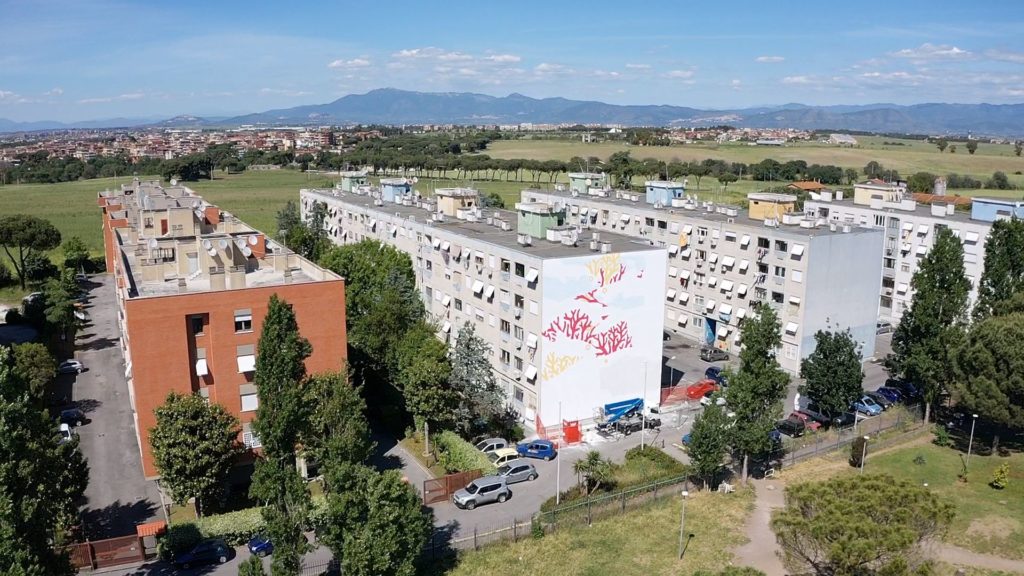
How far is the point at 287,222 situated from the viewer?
8112 cm

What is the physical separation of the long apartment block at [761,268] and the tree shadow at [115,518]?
2882cm

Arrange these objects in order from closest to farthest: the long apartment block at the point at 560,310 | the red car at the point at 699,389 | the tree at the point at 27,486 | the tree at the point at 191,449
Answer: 1. the tree at the point at 27,486
2. the tree at the point at 191,449
3. the long apartment block at the point at 560,310
4. the red car at the point at 699,389

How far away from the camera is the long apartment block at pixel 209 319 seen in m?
32.2

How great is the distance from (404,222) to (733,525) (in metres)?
35.1

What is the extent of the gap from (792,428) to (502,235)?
2136cm

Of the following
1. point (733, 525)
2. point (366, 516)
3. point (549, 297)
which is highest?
point (549, 297)

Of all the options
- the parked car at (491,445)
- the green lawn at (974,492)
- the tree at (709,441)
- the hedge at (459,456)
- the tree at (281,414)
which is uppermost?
the tree at (281,414)

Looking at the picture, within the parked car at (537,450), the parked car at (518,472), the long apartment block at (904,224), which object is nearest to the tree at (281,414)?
the parked car at (518,472)

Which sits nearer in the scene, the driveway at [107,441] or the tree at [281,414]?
the tree at [281,414]

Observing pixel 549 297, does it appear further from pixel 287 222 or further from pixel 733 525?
pixel 287 222

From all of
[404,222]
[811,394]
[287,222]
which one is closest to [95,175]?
[287,222]

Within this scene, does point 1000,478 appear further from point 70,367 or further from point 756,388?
point 70,367

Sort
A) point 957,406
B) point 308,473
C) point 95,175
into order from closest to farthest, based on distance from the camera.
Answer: point 308,473
point 957,406
point 95,175

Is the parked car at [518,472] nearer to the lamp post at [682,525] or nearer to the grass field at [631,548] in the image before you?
the grass field at [631,548]
